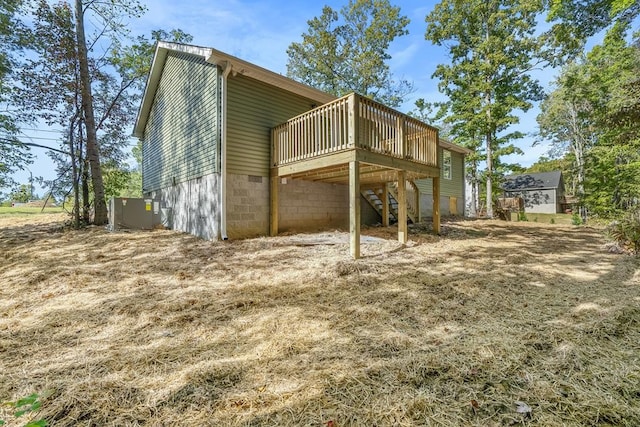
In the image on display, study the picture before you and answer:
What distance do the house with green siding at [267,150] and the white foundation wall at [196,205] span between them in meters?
0.03

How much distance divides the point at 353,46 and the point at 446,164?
448 inches

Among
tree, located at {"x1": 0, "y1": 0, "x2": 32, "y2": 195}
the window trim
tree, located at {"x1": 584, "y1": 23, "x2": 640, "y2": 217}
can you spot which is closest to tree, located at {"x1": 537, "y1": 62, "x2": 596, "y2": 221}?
tree, located at {"x1": 584, "y1": 23, "x2": 640, "y2": 217}

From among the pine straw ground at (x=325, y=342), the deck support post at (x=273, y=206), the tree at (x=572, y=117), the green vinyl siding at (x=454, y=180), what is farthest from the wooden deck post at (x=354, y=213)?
the tree at (x=572, y=117)

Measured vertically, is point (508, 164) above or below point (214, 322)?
above

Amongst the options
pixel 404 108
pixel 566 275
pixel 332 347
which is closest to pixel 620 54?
pixel 404 108

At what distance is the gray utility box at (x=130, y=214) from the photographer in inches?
366

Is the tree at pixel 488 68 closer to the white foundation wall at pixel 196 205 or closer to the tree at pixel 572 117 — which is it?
the tree at pixel 572 117

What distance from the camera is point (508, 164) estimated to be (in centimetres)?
1686

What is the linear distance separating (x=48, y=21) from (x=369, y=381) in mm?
15970

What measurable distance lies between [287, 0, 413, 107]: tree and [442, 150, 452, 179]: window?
27.0 feet

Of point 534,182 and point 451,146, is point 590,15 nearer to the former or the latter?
point 451,146

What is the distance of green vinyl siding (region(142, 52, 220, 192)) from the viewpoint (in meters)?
7.93

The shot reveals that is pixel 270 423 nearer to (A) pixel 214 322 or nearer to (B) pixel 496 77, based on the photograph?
(A) pixel 214 322

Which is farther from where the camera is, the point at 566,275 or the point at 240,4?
the point at 240,4
